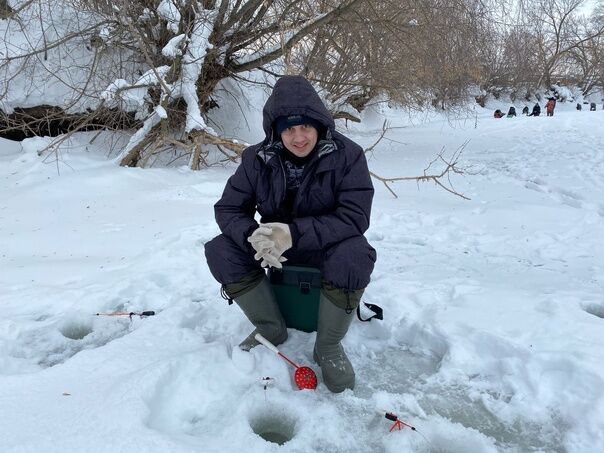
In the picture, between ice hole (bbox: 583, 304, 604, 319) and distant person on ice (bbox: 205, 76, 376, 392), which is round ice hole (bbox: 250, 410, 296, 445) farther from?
ice hole (bbox: 583, 304, 604, 319)

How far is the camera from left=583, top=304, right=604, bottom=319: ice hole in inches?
87.1

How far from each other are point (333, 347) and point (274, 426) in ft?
1.22

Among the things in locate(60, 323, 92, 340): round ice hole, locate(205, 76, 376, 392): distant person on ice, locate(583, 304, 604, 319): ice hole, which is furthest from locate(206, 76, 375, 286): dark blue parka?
locate(583, 304, 604, 319): ice hole

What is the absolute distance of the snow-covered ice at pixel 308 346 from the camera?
149 centimetres

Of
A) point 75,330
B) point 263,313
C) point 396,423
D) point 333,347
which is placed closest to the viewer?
point 396,423

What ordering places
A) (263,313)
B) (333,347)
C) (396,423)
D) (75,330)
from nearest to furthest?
(396,423) → (333,347) → (263,313) → (75,330)

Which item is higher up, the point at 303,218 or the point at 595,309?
the point at 303,218

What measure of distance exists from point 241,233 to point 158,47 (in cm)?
613

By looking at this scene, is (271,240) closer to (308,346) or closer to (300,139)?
(300,139)

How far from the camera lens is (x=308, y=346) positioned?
2025mm

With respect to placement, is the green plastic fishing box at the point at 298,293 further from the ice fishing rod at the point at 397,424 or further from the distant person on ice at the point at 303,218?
the ice fishing rod at the point at 397,424

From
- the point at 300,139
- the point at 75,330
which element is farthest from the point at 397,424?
the point at 75,330

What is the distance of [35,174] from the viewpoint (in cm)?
551

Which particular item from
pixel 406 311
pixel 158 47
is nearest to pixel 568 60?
pixel 158 47
